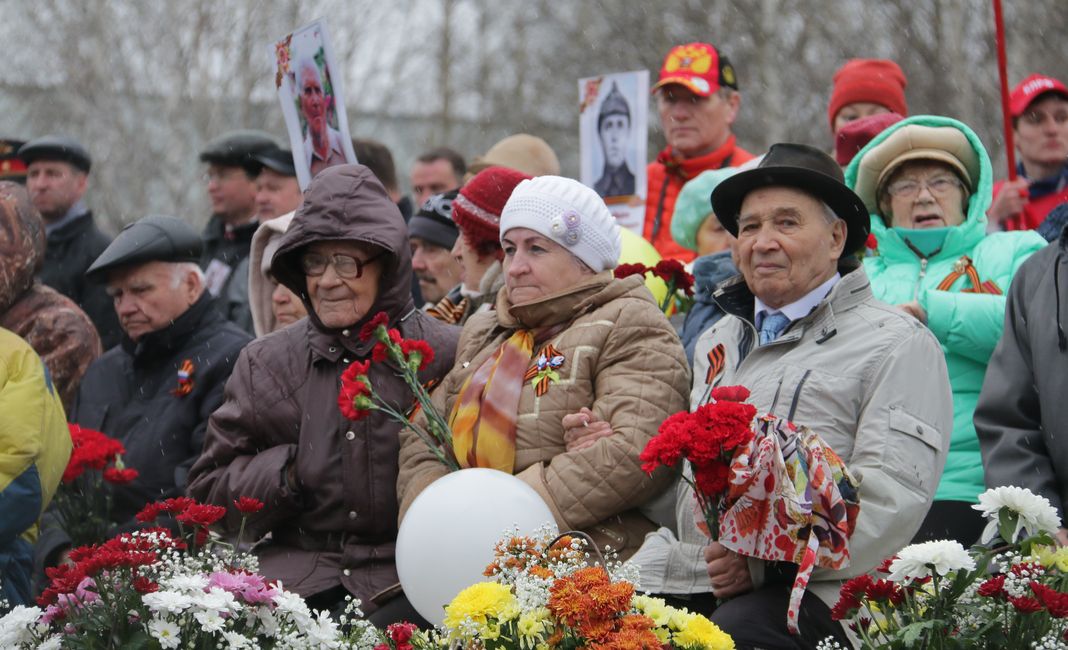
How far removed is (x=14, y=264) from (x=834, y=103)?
427 centimetres

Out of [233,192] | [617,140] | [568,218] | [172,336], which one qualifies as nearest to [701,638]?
[568,218]

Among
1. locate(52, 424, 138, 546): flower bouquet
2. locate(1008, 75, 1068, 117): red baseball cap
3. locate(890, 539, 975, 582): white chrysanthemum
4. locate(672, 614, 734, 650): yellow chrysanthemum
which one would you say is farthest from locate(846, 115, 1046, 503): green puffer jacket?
locate(52, 424, 138, 546): flower bouquet

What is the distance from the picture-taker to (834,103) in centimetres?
819

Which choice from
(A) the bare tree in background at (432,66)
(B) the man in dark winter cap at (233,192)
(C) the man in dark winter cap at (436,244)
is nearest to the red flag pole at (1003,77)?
(C) the man in dark winter cap at (436,244)

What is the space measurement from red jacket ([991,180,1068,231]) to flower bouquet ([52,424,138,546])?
4281 mm

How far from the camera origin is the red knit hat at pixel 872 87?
804 cm

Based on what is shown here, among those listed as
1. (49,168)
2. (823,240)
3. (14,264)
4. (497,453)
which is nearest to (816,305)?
(823,240)

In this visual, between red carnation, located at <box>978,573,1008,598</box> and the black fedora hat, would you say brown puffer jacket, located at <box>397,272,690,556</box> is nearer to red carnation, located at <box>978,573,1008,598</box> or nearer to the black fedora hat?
the black fedora hat

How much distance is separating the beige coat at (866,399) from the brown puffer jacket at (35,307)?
3.56 m

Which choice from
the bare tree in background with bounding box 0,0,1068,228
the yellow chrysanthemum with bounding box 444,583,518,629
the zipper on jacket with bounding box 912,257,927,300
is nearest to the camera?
the yellow chrysanthemum with bounding box 444,583,518,629

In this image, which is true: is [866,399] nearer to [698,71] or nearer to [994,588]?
[994,588]

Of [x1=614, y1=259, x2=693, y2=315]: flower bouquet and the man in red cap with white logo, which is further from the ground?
the man in red cap with white logo

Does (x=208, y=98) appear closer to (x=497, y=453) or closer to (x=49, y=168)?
(x=49, y=168)

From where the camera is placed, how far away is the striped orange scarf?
17.9 ft
